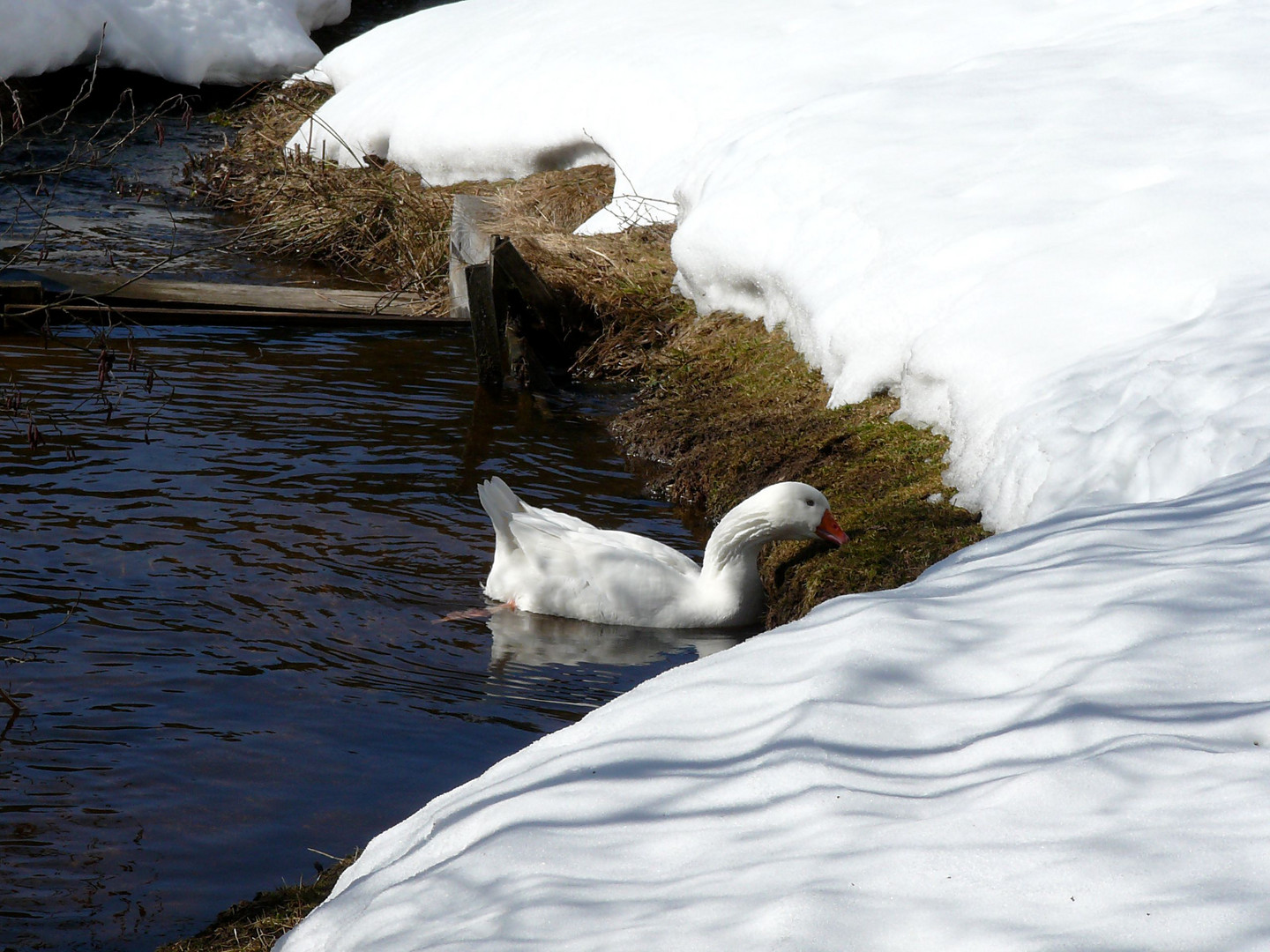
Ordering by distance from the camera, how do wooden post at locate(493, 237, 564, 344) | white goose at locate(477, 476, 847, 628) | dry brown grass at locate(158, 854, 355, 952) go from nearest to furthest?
dry brown grass at locate(158, 854, 355, 952) < white goose at locate(477, 476, 847, 628) < wooden post at locate(493, 237, 564, 344)

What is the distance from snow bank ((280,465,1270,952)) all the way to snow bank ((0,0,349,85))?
1805 centimetres

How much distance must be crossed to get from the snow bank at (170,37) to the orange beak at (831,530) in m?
16.1

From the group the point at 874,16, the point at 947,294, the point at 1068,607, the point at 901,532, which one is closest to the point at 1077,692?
the point at 1068,607

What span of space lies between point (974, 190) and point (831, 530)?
274cm

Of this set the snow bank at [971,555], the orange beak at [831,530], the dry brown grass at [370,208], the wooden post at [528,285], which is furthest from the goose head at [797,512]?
the dry brown grass at [370,208]

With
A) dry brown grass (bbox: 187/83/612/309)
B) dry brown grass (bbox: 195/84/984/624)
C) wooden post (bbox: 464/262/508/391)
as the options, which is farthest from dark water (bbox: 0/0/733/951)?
dry brown grass (bbox: 187/83/612/309)

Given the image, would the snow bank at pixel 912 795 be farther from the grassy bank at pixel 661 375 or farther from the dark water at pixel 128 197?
the dark water at pixel 128 197

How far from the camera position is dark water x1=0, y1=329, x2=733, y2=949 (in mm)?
3918

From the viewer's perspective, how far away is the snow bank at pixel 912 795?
190cm

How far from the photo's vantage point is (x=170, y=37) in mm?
19391

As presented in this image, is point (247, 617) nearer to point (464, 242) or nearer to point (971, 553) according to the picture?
point (971, 553)

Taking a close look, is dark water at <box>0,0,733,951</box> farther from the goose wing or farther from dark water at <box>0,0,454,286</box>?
dark water at <box>0,0,454,286</box>

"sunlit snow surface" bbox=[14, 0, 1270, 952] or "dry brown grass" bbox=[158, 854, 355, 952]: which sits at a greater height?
"sunlit snow surface" bbox=[14, 0, 1270, 952]

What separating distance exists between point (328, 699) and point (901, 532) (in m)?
2.66
